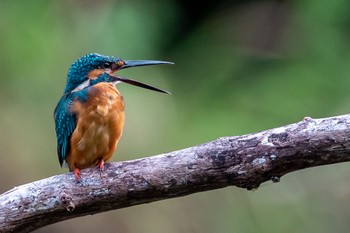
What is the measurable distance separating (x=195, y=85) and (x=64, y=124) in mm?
2922

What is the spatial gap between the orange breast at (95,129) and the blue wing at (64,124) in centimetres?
4

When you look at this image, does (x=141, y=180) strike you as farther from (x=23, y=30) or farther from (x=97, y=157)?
(x=23, y=30)

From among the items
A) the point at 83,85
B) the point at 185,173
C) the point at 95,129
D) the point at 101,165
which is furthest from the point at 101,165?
the point at 83,85

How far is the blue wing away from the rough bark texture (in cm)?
32

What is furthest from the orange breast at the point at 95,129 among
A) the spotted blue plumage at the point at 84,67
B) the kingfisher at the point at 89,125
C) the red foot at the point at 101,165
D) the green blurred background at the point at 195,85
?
the green blurred background at the point at 195,85

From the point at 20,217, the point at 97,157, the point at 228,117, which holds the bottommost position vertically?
the point at 20,217

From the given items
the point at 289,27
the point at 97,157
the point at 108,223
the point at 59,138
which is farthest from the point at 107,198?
the point at 289,27

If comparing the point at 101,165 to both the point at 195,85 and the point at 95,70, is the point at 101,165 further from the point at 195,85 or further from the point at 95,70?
the point at 195,85

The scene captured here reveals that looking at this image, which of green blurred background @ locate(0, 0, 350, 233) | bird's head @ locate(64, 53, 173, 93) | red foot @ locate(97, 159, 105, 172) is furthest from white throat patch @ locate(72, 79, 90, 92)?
green blurred background @ locate(0, 0, 350, 233)

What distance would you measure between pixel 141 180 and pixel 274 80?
325 cm

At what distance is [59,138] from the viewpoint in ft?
11.2

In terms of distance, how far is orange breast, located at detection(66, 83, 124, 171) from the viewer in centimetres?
322

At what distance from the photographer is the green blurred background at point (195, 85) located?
5.02 metres

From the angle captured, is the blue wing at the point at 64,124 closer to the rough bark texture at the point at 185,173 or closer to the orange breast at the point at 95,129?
the orange breast at the point at 95,129
